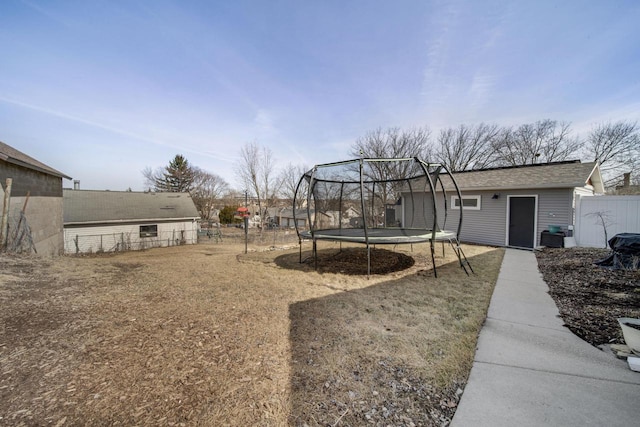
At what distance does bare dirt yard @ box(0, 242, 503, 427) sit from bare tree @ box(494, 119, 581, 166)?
19825 mm

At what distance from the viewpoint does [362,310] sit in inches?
125

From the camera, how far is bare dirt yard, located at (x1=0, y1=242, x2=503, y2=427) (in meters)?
1.49

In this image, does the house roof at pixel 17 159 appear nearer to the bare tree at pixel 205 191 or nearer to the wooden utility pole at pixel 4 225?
the wooden utility pole at pixel 4 225

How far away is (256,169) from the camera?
21.0 meters

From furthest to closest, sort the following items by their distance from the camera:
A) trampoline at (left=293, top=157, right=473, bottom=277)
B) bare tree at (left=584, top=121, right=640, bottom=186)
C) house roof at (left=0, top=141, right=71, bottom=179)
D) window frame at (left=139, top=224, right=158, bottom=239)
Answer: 1. window frame at (left=139, top=224, right=158, bottom=239)
2. bare tree at (left=584, top=121, right=640, bottom=186)
3. house roof at (left=0, top=141, right=71, bottom=179)
4. trampoline at (left=293, top=157, right=473, bottom=277)

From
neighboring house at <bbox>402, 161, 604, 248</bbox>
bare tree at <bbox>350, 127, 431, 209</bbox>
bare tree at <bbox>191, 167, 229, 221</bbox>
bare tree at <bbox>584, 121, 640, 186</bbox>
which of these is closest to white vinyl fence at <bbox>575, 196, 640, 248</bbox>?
neighboring house at <bbox>402, 161, 604, 248</bbox>

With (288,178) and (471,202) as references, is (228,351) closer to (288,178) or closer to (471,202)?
(471,202)

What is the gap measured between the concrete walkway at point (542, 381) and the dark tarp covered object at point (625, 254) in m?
3.13

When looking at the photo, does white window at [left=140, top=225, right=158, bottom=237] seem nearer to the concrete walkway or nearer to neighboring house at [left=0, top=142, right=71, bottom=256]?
neighboring house at [left=0, top=142, right=71, bottom=256]

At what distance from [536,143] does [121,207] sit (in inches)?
1175

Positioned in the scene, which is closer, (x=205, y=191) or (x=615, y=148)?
(x=615, y=148)

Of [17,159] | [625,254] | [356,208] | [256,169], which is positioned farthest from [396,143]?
[17,159]

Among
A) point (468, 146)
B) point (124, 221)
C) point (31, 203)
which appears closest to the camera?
point (31, 203)

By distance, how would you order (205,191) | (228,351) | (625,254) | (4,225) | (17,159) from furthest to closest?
(205,191), (17,159), (4,225), (625,254), (228,351)
